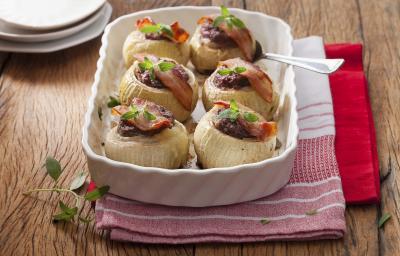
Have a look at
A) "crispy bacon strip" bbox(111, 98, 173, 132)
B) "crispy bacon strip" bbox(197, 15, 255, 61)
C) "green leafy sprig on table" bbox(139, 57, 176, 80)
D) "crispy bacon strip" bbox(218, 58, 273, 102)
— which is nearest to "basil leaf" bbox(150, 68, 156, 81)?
"green leafy sprig on table" bbox(139, 57, 176, 80)

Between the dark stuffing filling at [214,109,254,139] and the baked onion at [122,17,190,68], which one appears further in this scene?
the baked onion at [122,17,190,68]

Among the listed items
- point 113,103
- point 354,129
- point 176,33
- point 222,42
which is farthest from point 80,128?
point 354,129

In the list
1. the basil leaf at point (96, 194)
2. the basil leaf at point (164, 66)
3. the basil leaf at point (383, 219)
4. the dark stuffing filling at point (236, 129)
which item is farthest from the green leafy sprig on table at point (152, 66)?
the basil leaf at point (383, 219)

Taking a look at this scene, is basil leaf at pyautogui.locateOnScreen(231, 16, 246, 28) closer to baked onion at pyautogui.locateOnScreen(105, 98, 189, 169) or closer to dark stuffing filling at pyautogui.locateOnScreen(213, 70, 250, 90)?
dark stuffing filling at pyautogui.locateOnScreen(213, 70, 250, 90)

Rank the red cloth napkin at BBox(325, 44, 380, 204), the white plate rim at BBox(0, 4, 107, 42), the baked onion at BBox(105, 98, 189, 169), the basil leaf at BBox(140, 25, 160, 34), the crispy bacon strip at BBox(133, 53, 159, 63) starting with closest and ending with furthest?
1. the baked onion at BBox(105, 98, 189, 169)
2. the red cloth napkin at BBox(325, 44, 380, 204)
3. the crispy bacon strip at BBox(133, 53, 159, 63)
4. the basil leaf at BBox(140, 25, 160, 34)
5. the white plate rim at BBox(0, 4, 107, 42)

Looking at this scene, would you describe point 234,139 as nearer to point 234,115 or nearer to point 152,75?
point 234,115

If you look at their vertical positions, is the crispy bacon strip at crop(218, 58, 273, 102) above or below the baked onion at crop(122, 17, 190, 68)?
above

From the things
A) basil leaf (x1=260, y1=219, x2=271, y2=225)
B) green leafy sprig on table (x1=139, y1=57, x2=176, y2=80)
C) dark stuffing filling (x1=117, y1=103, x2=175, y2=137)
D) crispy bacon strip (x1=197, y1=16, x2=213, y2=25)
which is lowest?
basil leaf (x1=260, y1=219, x2=271, y2=225)
